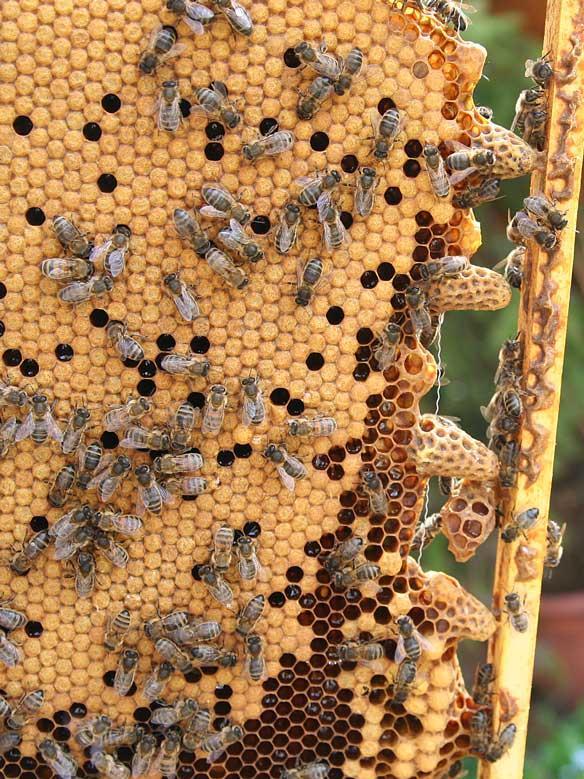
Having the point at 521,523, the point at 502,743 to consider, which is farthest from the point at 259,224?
the point at 502,743

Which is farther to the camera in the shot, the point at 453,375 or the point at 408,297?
the point at 453,375

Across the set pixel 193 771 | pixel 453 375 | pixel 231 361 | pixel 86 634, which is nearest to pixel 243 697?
pixel 193 771

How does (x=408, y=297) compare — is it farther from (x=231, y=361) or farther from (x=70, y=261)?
(x=70, y=261)

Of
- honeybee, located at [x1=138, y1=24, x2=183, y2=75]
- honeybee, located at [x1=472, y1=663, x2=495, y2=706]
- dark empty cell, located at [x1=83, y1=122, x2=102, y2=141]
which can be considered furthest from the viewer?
honeybee, located at [x1=472, y1=663, x2=495, y2=706]

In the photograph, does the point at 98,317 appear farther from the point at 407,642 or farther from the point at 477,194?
the point at 407,642

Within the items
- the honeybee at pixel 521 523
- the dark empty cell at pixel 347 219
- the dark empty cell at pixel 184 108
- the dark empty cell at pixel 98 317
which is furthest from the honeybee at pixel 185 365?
the honeybee at pixel 521 523

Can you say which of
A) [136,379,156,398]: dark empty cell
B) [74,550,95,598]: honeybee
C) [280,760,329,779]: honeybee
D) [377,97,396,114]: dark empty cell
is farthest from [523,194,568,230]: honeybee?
[280,760,329,779]: honeybee

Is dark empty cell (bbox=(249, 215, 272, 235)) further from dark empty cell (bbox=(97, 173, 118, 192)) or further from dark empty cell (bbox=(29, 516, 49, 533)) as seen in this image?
dark empty cell (bbox=(29, 516, 49, 533))
